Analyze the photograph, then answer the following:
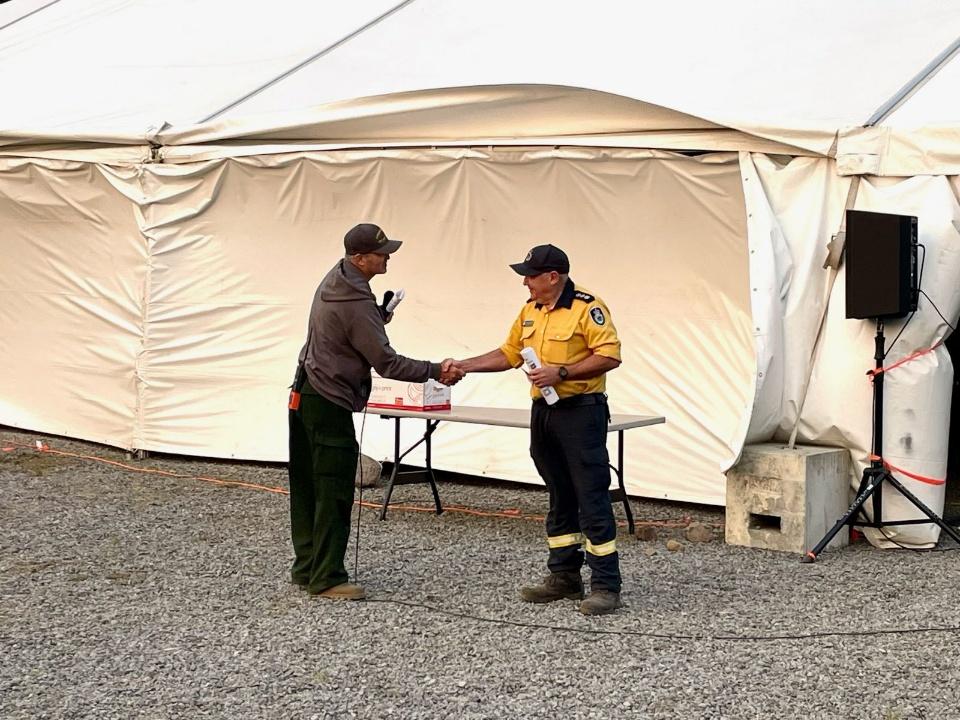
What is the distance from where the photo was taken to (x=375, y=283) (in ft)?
30.8

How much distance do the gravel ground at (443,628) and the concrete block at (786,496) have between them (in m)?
0.11

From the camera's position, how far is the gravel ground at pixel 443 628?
187 inches

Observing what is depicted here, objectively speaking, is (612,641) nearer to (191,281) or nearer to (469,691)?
(469,691)

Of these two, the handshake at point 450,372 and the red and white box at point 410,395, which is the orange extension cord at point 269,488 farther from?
the handshake at point 450,372

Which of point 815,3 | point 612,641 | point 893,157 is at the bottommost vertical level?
point 612,641

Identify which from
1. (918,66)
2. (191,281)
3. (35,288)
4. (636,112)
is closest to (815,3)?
(918,66)

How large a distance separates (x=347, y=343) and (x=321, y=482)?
61 centimetres

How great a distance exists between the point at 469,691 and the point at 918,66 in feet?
15.8

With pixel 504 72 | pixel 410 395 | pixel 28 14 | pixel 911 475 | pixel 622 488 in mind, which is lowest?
pixel 622 488

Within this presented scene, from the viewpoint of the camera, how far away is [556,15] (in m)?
9.70

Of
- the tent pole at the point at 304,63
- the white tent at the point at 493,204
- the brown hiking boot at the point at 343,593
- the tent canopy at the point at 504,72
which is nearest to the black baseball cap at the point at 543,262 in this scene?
the brown hiking boot at the point at 343,593

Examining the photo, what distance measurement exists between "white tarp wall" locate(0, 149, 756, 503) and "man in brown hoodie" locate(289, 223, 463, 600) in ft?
7.14

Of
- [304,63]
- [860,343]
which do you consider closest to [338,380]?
[860,343]

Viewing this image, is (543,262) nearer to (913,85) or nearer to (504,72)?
(913,85)
